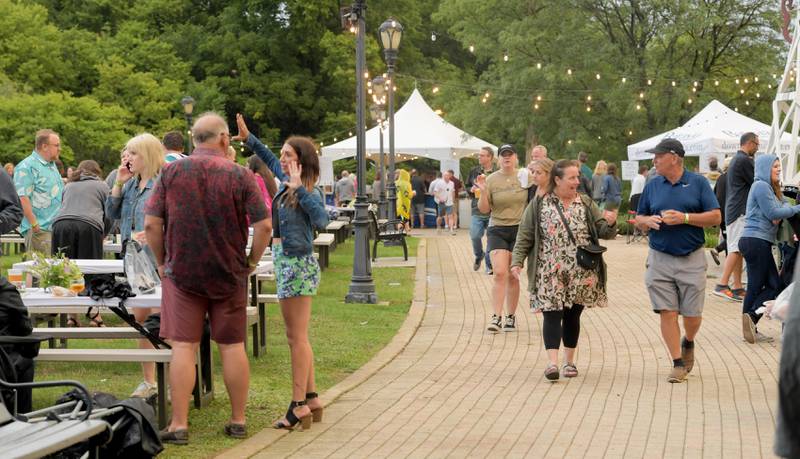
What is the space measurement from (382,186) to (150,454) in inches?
A: 1079

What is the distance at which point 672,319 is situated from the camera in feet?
29.7

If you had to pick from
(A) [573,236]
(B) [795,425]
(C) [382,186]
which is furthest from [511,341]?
(C) [382,186]

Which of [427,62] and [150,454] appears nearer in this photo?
[150,454]

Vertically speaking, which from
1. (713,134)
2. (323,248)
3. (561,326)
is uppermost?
(713,134)

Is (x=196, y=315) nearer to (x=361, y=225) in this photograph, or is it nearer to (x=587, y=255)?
(x=587, y=255)

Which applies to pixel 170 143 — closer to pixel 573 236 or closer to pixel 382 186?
pixel 573 236

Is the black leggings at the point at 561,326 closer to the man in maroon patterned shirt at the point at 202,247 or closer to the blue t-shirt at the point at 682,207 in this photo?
the blue t-shirt at the point at 682,207

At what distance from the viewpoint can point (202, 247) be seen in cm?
663

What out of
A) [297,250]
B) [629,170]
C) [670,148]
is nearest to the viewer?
[297,250]

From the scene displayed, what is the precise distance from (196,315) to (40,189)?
6.00 m

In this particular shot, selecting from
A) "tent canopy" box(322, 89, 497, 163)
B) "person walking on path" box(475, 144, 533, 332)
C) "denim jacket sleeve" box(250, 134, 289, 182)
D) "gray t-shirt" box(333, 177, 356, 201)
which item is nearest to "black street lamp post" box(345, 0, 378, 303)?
"person walking on path" box(475, 144, 533, 332)

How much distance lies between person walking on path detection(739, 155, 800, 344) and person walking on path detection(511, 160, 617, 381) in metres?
2.29

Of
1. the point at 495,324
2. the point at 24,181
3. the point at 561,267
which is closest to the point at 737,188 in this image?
the point at 495,324

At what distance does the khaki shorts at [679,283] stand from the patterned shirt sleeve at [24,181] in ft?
20.9
